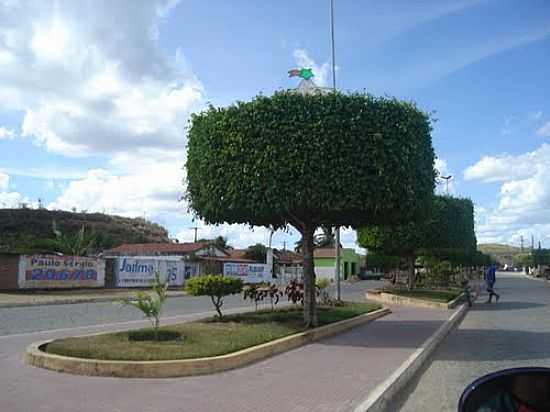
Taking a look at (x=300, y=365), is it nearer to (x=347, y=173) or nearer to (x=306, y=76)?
(x=347, y=173)

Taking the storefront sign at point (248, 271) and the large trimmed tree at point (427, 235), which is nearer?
the large trimmed tree at point (427, 235)

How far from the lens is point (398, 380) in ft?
29.2

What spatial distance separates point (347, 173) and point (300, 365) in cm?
477

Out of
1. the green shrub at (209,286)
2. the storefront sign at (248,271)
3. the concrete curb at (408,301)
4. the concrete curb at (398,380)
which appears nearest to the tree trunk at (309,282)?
the green shrub at (209,286)

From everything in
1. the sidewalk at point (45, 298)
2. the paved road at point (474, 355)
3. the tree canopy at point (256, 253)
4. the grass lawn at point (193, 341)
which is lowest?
the paved road at point (474, 355)

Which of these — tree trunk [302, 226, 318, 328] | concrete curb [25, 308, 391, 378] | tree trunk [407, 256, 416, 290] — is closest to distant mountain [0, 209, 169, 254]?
tree trunk [407, 256, 416, 290]

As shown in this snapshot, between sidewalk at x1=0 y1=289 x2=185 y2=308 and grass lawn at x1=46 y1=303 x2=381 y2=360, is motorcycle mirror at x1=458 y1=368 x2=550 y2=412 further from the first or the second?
sidewalk at x1=0 y1=289 x2=185 y2=308

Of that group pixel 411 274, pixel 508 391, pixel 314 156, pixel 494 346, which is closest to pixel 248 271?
pixel 411 274

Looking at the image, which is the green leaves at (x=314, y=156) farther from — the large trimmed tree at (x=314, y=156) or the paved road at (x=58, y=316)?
the paved road at (x=58, y=316)

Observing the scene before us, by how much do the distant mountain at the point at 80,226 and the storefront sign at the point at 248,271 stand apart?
2405cm

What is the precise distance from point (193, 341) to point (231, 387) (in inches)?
112

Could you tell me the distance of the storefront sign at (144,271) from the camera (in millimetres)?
39500

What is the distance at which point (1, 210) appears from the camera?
3295 inches

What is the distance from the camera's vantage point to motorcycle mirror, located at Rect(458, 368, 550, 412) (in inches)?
93.7
